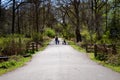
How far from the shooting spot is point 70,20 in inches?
3570

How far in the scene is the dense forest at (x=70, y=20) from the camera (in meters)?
33.1

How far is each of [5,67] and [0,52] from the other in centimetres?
992

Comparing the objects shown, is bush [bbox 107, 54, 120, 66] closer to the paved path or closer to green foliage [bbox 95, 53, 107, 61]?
the paved path

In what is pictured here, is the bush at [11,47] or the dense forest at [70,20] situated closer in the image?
the bush at [11,47]

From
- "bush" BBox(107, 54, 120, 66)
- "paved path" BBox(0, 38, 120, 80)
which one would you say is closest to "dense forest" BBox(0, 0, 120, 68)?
"bush" BBox(107, 54, 120, 66)

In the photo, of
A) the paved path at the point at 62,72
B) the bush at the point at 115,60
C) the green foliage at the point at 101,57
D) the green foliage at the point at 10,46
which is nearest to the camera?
the paved path at the point at 62,72

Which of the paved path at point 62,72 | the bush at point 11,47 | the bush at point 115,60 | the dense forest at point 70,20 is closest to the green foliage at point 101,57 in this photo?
the dense forest at point 70,20

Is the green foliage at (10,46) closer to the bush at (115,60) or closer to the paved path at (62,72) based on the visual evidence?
the paved path at (62,72)

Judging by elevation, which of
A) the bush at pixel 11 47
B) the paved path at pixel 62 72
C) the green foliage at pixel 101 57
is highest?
the bush at pixel 11 47

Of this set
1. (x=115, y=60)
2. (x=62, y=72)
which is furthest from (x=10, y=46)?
(x=62, y=72)

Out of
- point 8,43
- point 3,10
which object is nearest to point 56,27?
point 3,10

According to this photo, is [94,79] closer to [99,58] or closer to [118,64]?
[118,64]

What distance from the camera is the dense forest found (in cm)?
3307

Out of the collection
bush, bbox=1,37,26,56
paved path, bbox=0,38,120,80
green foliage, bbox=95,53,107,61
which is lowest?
paved path, bbox=0,38,120,80
